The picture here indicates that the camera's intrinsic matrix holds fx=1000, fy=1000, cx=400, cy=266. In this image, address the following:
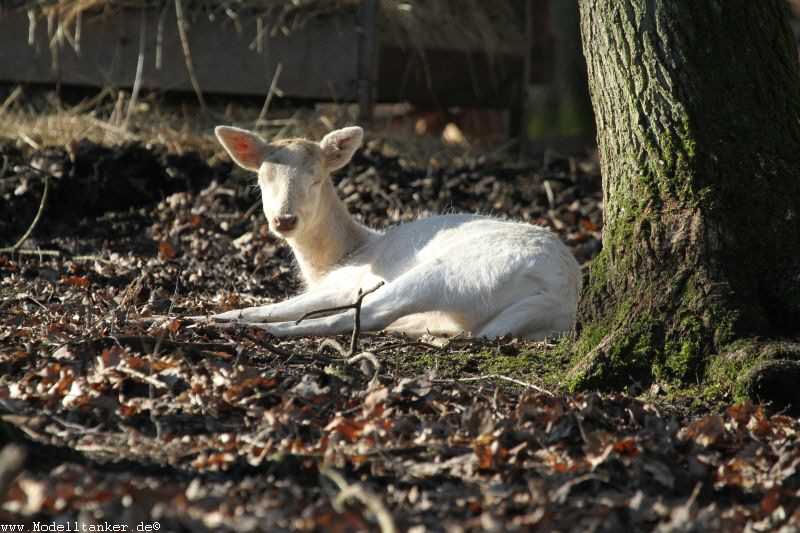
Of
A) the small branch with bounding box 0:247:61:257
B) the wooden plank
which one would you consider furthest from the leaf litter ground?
the wooden plank

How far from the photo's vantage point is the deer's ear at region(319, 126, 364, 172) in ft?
20.9

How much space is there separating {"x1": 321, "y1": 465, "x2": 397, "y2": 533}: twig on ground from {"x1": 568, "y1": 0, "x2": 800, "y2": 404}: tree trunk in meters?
1.58

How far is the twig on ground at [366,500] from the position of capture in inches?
101

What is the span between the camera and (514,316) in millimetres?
5438

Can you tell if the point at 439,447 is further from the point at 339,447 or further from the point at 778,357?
the point at 778,357

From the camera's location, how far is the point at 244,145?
6.41 meters

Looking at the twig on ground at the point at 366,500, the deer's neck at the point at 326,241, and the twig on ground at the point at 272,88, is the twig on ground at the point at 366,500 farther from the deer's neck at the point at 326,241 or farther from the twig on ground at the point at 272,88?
the twig on ground at the point at 272,88

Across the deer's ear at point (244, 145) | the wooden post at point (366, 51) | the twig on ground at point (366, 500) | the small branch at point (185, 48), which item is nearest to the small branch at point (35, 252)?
the deer's ear at point (244, 145)

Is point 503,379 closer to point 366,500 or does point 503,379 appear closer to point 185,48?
point 366,500

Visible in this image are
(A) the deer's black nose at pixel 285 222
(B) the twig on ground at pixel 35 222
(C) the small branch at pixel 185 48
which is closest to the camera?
(A) the deer's black nose at pixel 285 222

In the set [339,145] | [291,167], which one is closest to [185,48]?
[339,145]

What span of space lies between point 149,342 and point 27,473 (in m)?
1.39

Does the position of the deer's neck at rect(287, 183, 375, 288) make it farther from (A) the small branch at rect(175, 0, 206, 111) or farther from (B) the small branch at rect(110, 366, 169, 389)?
(A) the small branch at rect(175, 0, 206, 111)

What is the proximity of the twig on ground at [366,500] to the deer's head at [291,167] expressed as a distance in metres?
3.05
